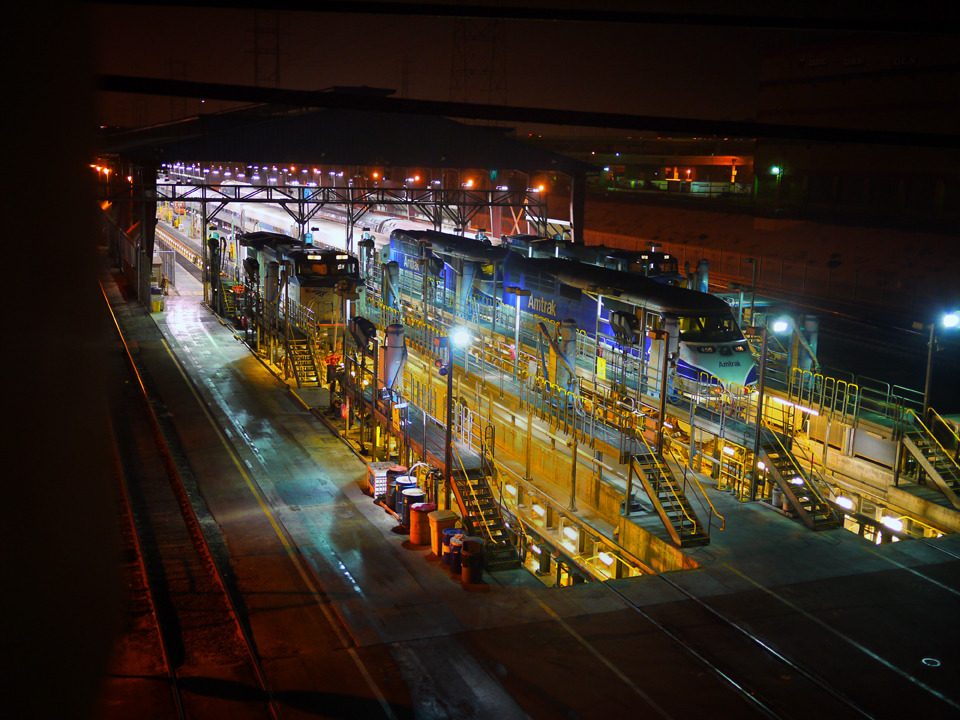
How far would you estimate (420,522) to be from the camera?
16.0 meters

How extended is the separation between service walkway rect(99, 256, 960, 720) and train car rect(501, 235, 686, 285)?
481 inches

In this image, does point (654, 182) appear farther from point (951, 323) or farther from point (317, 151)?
point (951, 323)

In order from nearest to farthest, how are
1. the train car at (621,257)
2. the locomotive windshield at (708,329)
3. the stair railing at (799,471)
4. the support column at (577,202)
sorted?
1. the stair railing at (799,471)
2. the locomotive windshield at (708,329)
3. the train car at (621,257)
4. the support column at (577,202)


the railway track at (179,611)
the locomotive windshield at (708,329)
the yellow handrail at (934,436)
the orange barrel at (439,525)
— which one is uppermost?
the locomotive windshield at (708,329)

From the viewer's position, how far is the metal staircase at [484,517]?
15719 mm

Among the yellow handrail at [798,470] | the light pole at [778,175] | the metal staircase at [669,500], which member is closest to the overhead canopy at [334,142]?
the light pole at [778,175]

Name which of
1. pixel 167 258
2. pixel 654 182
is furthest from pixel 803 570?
pixel 654 182

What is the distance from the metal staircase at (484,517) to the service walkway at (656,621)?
1.35ft

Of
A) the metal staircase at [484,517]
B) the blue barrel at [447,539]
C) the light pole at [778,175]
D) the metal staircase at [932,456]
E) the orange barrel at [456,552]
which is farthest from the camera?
the light pole at [778,175]

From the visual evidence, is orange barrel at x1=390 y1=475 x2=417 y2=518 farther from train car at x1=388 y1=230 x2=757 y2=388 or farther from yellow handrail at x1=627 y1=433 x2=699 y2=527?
train car at x1=388 y1=230 x2=757 y2=388

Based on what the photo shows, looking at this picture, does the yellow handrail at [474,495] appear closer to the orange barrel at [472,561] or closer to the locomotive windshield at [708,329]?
the orange barrel at [472,561]

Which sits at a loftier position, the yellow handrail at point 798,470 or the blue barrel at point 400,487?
the yellow handrail at point 798,470

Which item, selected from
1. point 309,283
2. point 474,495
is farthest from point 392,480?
point 309,283

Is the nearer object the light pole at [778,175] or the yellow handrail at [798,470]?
the yellow handrail at [798,470]
